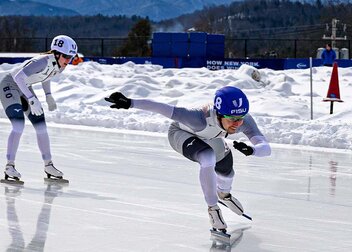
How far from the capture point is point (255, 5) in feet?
319

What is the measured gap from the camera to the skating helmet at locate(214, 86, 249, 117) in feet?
18.3

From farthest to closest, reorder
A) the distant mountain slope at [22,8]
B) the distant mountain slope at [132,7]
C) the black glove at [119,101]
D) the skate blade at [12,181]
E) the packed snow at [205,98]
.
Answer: the distant mountain slope at [132,7] < the distant mountain slope at [22,8] < the packed snow at [205,98] < the skate blade at [12,181] < the black glove at [119,101]

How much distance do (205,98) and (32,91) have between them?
1048 cm

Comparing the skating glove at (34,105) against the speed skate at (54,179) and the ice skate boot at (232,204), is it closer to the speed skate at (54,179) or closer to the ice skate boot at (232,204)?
the speed skate at (54,179)

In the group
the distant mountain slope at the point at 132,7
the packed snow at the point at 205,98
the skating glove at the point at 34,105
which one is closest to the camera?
the skating glove at the point at 34,105

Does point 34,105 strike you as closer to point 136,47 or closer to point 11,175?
point 11,175

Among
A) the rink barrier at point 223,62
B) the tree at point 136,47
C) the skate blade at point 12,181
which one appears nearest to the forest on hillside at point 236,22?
the tree at point 136,47

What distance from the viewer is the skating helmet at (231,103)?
5.58m

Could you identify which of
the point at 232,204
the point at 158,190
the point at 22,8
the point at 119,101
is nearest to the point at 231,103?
the point at 119,101

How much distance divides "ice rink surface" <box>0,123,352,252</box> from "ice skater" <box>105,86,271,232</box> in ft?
1.30

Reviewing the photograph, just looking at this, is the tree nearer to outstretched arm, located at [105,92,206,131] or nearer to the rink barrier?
the rink barrier

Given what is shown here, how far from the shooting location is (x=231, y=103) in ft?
18.3

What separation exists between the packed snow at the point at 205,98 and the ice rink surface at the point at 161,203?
4.61 ft

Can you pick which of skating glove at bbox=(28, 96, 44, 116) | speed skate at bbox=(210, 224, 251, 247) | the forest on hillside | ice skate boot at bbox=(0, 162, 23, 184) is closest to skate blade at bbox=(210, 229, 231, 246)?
speed skate at bbox=(210, 224, 251, 247)
